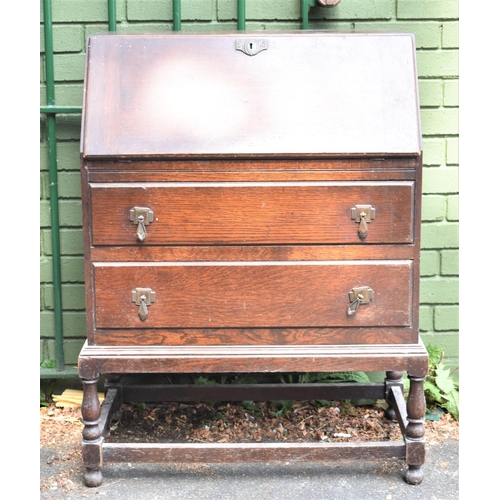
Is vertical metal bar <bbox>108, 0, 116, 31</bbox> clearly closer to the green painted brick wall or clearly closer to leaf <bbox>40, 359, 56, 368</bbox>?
the green painted brick wall

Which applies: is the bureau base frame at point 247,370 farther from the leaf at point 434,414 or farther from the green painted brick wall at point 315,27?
the green painted brick wall at point 315,27

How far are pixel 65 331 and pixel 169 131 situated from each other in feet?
5.19

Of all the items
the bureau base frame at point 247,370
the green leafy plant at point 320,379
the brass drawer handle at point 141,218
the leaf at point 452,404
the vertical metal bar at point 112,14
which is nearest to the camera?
the brass drawer handle at point 141,218

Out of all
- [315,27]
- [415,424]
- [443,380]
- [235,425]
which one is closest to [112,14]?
[315,27]

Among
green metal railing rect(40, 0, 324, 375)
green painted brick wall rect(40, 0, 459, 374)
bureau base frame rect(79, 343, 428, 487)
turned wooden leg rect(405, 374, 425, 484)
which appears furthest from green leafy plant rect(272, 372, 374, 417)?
green metal railing rect(40, 0, 324, 375)

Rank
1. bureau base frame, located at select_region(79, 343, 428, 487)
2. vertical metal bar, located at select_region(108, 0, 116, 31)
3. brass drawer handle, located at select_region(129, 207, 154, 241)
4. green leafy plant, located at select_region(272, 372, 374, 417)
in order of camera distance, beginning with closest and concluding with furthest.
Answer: brass drawer handle, located at select_region(129, 207, 154, 241) → bureau base frame, located at select_region(79, 343, 428, 487) → vertical metal bar, located at select_region(108, 0, 116, 31) → green leafy plant, located at select_region(272, 372, 374, 417)

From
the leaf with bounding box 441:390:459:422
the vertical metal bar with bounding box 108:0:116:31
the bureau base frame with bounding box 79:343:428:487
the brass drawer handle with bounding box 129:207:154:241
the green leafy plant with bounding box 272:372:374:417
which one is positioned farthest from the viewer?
the green leafy plant with bounding box 272:372:374:417

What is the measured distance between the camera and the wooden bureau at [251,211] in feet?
9.53

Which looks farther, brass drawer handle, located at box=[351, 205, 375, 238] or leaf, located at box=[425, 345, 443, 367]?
leaf, located at box=[425, 345, 443, 367]

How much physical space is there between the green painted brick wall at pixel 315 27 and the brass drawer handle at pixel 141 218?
1.06 metres

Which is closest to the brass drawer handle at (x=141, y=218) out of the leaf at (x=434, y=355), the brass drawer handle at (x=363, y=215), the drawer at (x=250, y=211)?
the drawer at (x=250, y=211)

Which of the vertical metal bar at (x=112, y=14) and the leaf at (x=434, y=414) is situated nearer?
the vertical metal bar at (x=112, y=14)

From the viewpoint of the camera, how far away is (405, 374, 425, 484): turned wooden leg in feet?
10.1

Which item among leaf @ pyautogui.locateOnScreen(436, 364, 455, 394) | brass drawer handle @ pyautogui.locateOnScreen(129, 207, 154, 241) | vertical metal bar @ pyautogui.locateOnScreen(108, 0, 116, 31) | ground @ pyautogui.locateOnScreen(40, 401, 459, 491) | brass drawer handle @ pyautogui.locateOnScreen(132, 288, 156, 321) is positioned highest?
vertical metal bar @ pyautogui.locateOnScreen(108, 0, 116, 31)
